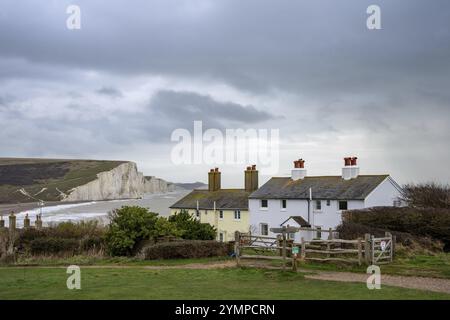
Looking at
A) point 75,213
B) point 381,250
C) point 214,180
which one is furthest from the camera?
point 75,213

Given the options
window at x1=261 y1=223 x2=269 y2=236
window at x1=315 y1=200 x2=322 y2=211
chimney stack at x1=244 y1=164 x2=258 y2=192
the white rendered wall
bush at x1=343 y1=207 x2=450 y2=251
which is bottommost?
window at x1=261 y1=223 x2=269 y2=236

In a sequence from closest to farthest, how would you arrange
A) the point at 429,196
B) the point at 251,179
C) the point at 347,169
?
the point at 429,196 < the point at 347,169 < the point at 251,179

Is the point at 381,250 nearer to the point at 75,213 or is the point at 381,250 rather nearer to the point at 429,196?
the point at 429,196

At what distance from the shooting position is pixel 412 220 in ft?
113

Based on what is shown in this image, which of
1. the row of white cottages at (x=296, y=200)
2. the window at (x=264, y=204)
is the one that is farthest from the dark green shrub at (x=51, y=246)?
the window at (x=264, y=204)

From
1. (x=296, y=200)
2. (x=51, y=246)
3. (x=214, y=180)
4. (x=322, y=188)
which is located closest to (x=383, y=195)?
(x=322, y=188)

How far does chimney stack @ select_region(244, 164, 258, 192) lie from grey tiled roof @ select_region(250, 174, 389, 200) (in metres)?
4.29

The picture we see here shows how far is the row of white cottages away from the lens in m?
47.4

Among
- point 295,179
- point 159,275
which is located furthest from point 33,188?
point 159,275

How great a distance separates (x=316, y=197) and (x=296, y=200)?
2.48 metres

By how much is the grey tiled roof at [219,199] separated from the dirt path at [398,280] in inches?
1399

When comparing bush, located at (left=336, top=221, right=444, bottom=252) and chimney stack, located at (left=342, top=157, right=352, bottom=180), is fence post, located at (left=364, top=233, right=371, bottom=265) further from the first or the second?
chimney stack, located at (left=342, top=157, right=352, bottom=180)

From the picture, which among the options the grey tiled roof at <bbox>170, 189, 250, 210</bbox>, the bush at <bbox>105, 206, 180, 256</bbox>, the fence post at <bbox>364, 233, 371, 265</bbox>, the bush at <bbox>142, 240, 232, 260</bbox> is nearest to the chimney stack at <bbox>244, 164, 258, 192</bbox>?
the grey tiled roof at <bbox>170, 189, 250, 210</bbox>
